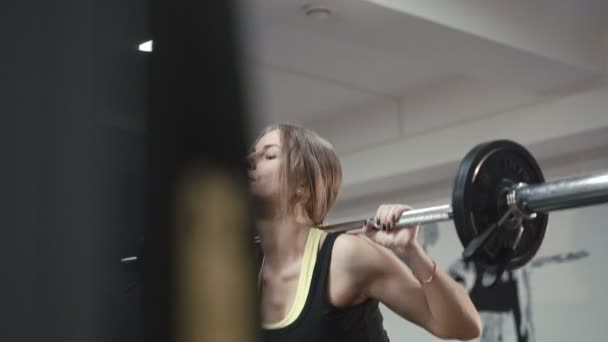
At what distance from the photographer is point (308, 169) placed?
1657mm

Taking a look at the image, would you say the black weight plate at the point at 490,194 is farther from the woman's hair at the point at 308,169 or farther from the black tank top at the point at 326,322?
the woman's hair at the point at 308,169

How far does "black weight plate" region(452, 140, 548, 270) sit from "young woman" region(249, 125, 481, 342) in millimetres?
368

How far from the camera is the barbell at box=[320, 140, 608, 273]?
3.17ft

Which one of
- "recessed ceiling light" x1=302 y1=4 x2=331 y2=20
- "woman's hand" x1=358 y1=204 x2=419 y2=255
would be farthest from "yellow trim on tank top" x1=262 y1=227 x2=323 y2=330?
"recessed ceiling light" x1=302 y1=4 x2=331 y2=20

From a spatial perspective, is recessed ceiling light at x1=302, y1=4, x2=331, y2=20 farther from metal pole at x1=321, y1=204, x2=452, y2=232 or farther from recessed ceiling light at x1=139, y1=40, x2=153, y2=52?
recessed ceiling light at x1=139, y1=40, x2=153, y2=52

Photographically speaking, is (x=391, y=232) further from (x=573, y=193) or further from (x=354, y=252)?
(x=573, y=193)

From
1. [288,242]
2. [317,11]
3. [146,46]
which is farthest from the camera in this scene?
[317,11]

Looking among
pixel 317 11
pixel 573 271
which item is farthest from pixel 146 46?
pixel 573 271

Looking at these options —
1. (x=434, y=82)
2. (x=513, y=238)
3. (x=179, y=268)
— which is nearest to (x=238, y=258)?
(x=179, y=268)

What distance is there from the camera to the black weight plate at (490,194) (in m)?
1.01

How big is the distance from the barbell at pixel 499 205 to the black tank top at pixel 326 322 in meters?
0.47

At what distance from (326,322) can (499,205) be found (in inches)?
21.5

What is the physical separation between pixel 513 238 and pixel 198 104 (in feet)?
2.72

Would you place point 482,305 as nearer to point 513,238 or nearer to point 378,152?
point 378,152
